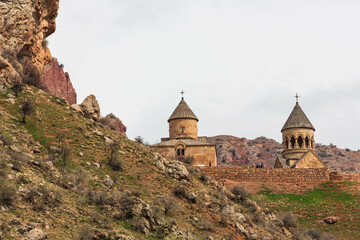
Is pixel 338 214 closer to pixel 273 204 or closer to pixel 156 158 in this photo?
pixel 273 204

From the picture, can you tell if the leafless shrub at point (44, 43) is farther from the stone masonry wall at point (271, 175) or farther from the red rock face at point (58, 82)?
the red rock face at point (58, 82)

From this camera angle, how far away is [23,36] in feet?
100

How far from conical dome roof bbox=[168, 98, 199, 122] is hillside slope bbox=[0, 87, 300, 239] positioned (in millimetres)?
21511

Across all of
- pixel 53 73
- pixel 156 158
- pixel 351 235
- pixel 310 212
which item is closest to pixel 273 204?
pixel 310 212

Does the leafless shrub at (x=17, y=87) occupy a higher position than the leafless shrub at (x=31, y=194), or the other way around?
the leafless shrub at (x=17, y=87)

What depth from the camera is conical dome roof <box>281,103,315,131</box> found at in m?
52.4

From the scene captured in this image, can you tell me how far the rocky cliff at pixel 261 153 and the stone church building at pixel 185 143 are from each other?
4153cm

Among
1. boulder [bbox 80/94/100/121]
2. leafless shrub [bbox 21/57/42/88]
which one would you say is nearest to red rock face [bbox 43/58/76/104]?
leafless shrub [bbox 21/57/42/88]

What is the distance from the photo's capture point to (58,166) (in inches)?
866

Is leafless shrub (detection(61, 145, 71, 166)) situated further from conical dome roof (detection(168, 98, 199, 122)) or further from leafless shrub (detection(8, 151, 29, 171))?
conical dome roof (detection(168, 98, 199, 122))

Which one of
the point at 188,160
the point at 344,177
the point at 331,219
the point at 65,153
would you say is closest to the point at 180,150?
the point at 188,160

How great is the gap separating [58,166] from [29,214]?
19.8 feet

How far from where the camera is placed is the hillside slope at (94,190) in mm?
16688

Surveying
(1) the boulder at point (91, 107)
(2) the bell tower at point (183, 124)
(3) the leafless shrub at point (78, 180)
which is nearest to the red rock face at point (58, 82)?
(2) the bell tower at point (183, 124)
